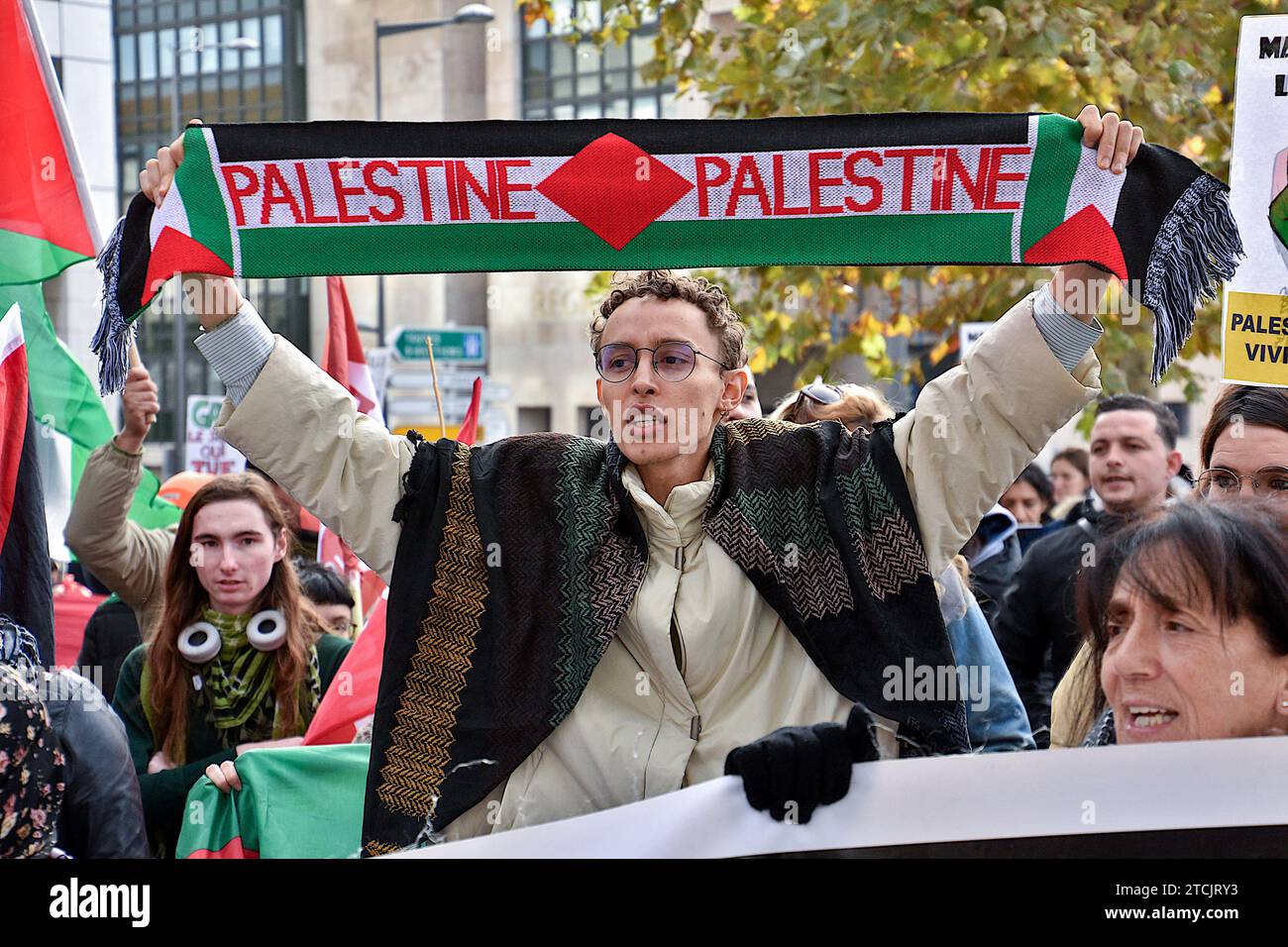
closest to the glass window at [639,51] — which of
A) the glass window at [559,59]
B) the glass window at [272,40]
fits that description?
the glass window at [559,59]

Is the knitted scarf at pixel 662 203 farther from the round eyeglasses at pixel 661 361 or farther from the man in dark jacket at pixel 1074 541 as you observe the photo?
the man in dark jacket at pixel 1074 541

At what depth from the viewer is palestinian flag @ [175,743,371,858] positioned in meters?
4.27

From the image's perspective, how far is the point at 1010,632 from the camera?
211 inches

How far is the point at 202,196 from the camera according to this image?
331cm

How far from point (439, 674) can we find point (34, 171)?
8.12 feet

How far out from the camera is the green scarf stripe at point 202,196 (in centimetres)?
329

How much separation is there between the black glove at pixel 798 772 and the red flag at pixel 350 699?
2271mm

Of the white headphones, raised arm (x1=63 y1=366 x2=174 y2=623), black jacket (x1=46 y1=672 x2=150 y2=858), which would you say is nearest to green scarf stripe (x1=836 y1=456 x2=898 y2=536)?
black jacket (x1=46 y1=672 x2=150 y2=858)

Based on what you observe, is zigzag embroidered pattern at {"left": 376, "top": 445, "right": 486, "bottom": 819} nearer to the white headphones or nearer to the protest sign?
the white headphones

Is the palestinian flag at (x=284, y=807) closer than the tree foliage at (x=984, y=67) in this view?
Yes

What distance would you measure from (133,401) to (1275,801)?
148 inches

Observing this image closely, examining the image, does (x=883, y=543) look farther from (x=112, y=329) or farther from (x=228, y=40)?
(x=228, y=40)

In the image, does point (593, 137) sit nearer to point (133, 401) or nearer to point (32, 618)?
point (32, 618)
